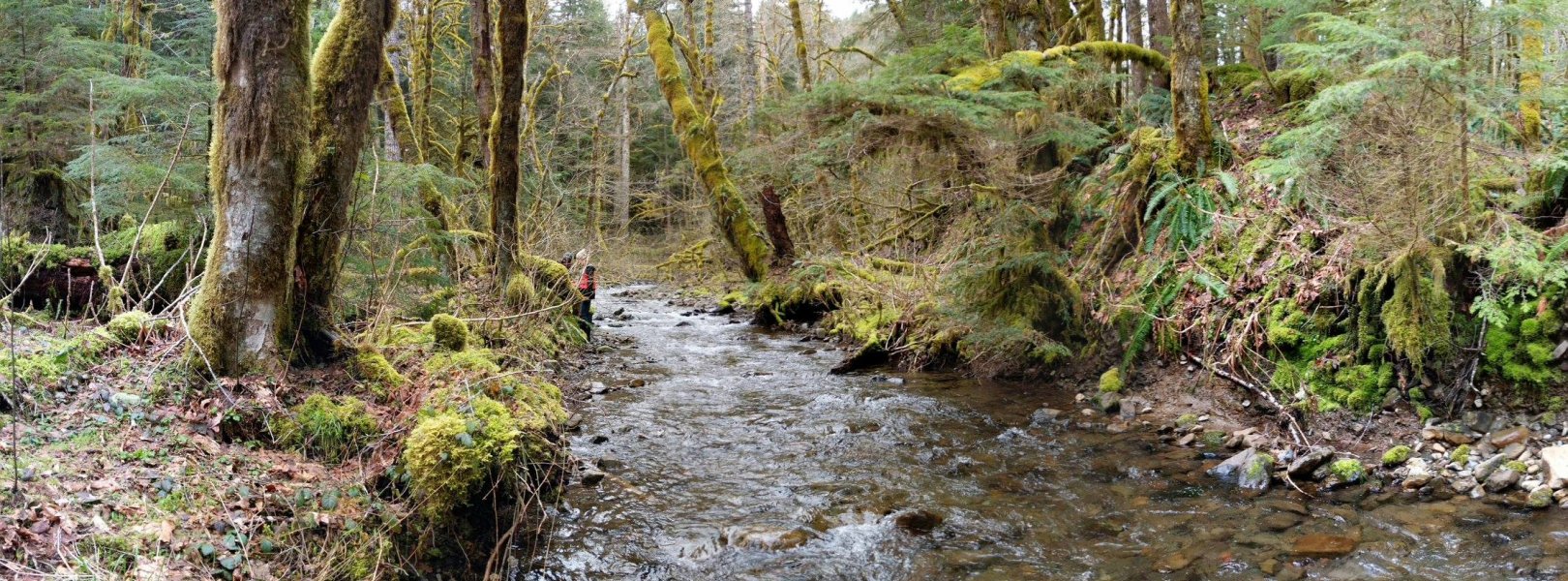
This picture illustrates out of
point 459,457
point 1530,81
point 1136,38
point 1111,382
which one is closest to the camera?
point 459,457

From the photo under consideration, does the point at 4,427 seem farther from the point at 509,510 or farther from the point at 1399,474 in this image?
the point at 1399,474

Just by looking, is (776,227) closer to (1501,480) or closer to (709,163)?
(709,163)

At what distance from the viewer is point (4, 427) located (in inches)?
141

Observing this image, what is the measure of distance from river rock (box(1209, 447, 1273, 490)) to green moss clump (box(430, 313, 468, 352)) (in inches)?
233

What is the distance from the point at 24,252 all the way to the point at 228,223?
435cm

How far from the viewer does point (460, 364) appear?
5.81m

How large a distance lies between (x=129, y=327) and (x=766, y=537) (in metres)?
4.15

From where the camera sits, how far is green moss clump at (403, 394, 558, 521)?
13.1 ft

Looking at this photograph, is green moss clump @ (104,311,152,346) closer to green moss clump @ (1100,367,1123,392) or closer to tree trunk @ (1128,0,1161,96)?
green moss clump @ (1100,367,1123,392)

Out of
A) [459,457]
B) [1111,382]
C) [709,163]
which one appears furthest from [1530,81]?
[709,163]

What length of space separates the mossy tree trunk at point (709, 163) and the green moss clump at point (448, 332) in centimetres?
845

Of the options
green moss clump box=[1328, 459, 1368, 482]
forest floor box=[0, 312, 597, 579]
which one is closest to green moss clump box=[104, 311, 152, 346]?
forest floor box=[0, 312, 597, 579]

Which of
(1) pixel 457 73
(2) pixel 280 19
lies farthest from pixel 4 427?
(1) pixel 457 73

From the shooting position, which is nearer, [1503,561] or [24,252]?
[1503,561]
